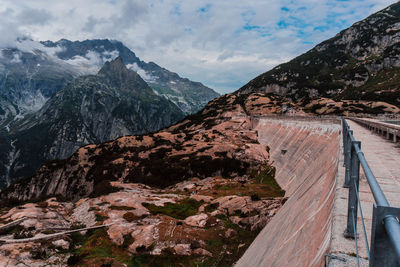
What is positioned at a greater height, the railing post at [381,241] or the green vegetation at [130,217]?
the railing post at [381,241]

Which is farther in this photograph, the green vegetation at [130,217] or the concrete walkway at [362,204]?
the green vegetation at [130,217]

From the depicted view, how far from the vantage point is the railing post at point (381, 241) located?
2.31m

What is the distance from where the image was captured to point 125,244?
892 inches

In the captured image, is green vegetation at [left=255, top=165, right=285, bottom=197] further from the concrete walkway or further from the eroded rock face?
the concrete walkway

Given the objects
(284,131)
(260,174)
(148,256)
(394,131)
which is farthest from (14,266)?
(284,131)

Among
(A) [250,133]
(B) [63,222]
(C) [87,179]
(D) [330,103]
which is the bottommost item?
(C) [87,179]

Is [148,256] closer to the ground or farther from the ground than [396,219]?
closer to the ground

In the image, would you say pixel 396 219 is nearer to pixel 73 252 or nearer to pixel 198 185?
pixel 73 252

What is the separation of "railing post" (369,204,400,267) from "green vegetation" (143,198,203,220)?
29260 mm

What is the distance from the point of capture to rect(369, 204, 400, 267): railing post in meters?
2.31

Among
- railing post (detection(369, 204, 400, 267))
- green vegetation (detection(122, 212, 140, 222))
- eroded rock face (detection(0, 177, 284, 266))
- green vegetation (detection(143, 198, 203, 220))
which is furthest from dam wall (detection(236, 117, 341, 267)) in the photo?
green vegetation (detection(122, 212, 140, 222))

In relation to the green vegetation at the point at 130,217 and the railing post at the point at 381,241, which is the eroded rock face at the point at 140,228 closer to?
the green vegetation at the point at 130,217

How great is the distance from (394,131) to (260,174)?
3166 cm

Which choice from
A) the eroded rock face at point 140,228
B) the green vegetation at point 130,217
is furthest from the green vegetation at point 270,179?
the green vegetation at point 130,217
